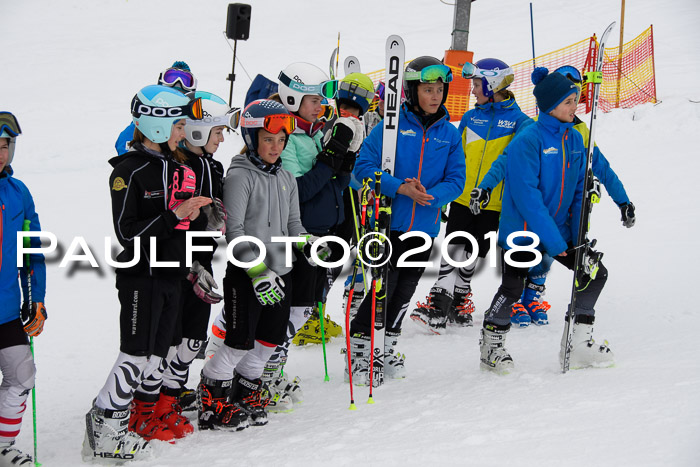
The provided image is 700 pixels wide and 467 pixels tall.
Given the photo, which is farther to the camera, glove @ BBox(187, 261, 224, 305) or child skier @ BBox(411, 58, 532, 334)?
child skier @ BBox(411, 58, 532, 334)

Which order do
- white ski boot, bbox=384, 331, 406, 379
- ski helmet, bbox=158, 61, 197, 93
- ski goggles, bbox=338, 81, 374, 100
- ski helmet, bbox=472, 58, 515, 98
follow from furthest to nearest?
ski helmet, bbox=472, 58, 515, 98, ski helmet, bbox=158, 61, 197, 93, ski goggles, bbox=338, 81, 374, 100, white ski boot, bbox=384, 331, 406, 379

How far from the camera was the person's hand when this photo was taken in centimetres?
479

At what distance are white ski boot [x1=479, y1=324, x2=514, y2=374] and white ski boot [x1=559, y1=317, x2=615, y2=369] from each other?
39cm

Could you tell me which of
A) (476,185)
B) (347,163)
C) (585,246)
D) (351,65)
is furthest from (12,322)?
(351,65)

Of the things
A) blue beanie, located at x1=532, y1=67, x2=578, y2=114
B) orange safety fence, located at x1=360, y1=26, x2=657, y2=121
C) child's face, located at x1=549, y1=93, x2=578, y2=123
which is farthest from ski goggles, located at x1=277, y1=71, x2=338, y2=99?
orange safety fence, located at x1=360, y1=26, x2=657, y2=121

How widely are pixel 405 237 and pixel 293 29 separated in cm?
2781

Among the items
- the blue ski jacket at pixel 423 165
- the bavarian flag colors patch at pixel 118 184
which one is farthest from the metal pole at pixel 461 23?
the bavarian flag colors patch at pixel 118 184

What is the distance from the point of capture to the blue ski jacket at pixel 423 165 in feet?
16.3

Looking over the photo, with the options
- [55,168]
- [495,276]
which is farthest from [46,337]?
[55,168]

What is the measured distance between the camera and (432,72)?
484 centimetres

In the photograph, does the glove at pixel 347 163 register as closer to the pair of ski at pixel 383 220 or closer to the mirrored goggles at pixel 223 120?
the pair of ski at pixel 383 220

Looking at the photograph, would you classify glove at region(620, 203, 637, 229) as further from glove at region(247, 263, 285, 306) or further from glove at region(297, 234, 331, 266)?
glove at region(247, 263, 285, 306)

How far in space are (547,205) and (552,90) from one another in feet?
2.65

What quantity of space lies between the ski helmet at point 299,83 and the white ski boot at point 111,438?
88.3 inches
